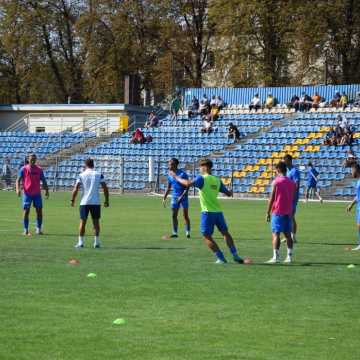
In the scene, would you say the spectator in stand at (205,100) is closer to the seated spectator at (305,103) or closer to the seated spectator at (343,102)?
the seated spectator at (305,103)

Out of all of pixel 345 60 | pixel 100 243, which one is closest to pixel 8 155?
pixel 345 60

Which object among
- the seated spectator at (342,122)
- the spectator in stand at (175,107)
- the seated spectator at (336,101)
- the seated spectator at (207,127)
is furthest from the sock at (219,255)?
the spectator in stand at (175,107)

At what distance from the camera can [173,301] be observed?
12.1 m

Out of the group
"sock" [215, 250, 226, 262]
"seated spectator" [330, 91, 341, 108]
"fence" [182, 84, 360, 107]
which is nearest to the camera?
"sock" [215, 250, 226, 262]

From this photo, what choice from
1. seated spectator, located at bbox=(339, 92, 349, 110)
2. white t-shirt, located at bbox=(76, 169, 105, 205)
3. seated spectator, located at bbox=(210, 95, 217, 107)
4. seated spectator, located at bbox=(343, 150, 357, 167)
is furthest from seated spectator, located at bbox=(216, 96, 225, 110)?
white t-shirt, located at bbox=(76, 169, 105, 205)

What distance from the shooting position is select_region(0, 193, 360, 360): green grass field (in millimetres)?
9336

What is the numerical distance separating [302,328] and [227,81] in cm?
5205

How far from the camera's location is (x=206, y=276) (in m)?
14.5

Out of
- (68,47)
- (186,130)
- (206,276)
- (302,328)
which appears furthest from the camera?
(68,47)

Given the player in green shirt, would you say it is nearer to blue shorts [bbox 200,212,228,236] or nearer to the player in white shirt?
blue shorts [bbox 200,212,228,236]

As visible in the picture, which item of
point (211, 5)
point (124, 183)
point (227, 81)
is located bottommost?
point (124, 183)

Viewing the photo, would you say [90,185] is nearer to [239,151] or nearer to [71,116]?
[239,151]

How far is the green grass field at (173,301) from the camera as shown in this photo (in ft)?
30.6

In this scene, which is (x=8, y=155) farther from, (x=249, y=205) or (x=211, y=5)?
(x=249, y=205)
